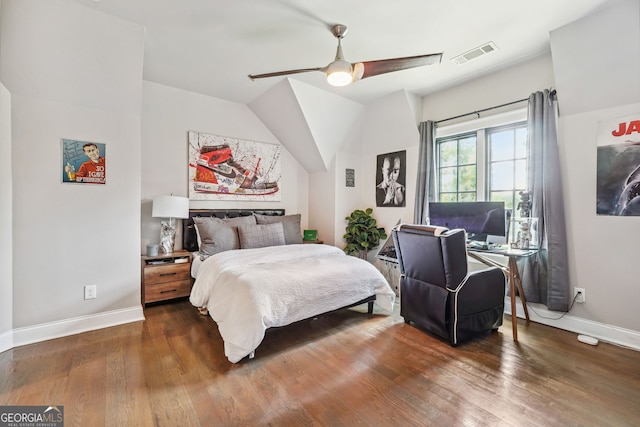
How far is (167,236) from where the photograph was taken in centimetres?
351

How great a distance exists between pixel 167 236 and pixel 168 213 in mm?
373

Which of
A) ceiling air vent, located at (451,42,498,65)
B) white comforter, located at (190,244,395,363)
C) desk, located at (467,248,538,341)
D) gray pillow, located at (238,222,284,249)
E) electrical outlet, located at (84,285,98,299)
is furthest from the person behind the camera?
gray pillow, located at (238,222,284,249)

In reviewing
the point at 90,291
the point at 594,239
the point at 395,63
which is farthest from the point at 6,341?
the point at 594,239

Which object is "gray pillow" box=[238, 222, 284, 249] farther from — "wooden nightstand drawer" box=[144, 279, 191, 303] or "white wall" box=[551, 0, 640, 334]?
"white wall" box=[551, 0, 640, 334]

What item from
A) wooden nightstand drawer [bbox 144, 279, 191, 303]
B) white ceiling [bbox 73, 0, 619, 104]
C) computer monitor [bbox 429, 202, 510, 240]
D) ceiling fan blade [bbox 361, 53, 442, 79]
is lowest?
wooden nightstand drawer [bbox 144, 279, 191, 303]

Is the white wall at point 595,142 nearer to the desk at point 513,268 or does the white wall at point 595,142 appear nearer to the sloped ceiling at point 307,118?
the desk at point 513,268

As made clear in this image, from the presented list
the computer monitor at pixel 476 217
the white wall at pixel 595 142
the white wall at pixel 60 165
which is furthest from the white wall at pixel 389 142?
the white wall at pixel 60 165

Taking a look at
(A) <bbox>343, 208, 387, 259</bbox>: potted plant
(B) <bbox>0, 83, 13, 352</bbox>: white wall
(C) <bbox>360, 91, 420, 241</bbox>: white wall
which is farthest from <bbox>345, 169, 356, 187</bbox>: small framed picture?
(B) <bbox>0, 83, 13, 352</bbox>: white wall

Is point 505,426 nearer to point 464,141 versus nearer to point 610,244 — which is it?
point 610,244

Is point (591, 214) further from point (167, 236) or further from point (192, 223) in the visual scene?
point (167, 236)

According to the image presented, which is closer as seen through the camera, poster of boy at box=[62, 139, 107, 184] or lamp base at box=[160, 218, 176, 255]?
poster of boy at box=[62, 139, 107, 184]

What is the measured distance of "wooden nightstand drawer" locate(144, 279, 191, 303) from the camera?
10.4 feet

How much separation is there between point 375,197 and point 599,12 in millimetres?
3078

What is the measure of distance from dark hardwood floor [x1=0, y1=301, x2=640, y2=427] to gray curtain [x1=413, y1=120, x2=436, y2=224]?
1746 millimetres
